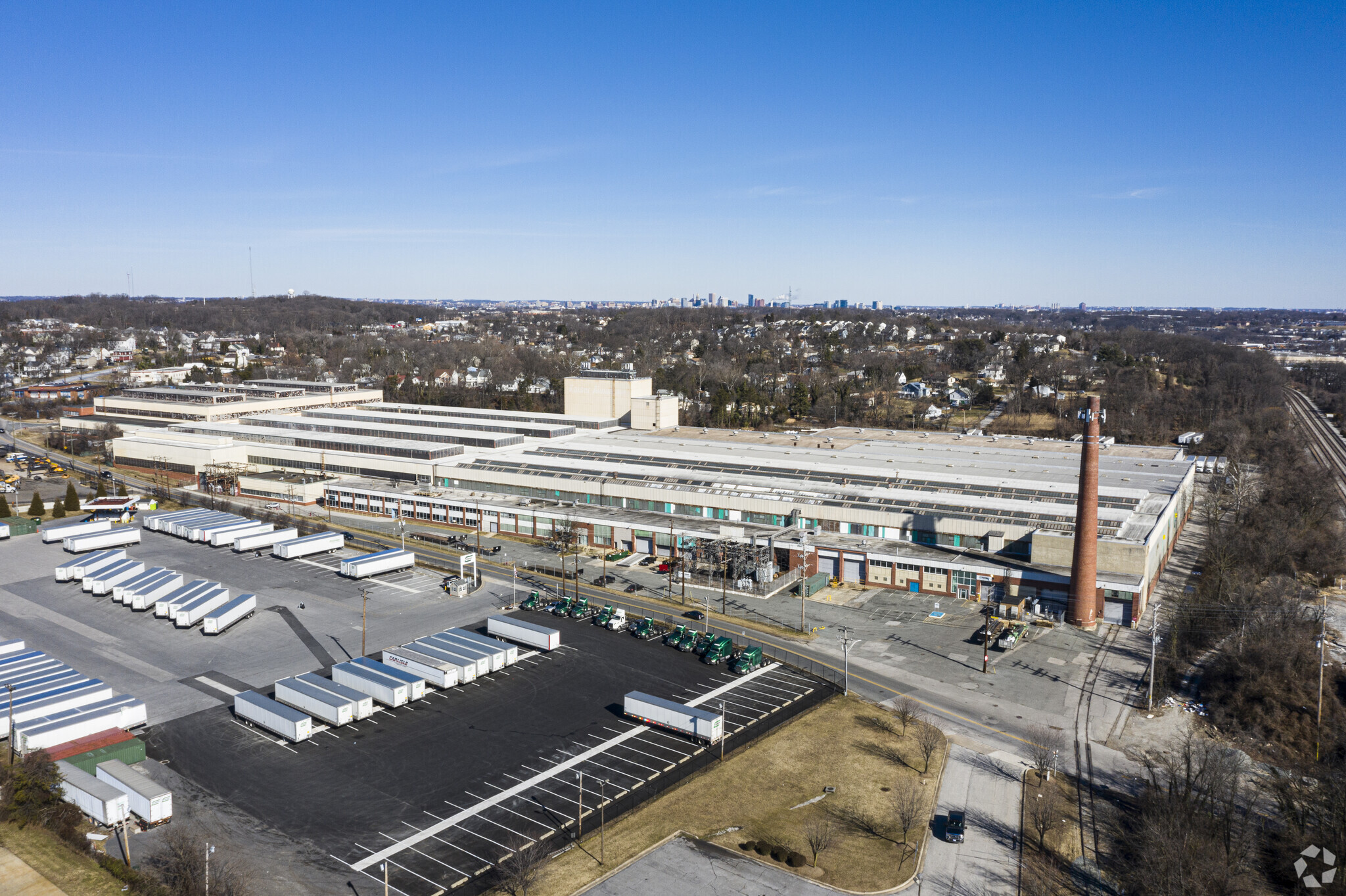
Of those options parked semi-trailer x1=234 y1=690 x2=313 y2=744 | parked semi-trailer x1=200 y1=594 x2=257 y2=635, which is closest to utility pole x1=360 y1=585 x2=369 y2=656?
parked semi-trailer x1=200 y1=594 x2=257 y2=635

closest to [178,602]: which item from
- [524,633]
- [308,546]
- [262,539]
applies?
[308,546]

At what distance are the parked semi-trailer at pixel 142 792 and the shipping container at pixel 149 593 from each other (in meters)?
23.9

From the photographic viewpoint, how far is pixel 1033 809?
3325cm

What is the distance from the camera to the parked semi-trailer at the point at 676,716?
3788 centimetres

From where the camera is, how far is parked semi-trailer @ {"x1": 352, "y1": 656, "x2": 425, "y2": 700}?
42094 mm

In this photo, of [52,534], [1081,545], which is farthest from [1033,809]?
[52,534]

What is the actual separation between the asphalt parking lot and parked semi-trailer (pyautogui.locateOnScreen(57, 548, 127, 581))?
91.7 feet

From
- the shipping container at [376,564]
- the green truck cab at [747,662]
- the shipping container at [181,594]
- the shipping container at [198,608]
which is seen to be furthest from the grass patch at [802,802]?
the shipping container at [181,594]

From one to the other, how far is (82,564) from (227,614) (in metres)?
17.5

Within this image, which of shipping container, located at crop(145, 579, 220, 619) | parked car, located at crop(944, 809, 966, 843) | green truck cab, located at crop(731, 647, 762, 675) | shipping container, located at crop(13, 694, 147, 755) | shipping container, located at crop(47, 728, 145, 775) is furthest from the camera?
shipping container, located at crop(145, 579, 220, 619)

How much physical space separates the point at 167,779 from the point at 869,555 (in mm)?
42958

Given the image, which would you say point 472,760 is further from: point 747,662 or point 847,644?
point 847,644

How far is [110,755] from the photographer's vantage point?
3534cm

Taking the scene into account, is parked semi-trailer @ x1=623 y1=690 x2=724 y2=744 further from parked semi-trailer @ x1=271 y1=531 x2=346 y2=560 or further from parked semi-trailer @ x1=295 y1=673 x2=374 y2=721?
parked semi-trailer @ x1=271 y1=531 x2=346 y2=560
